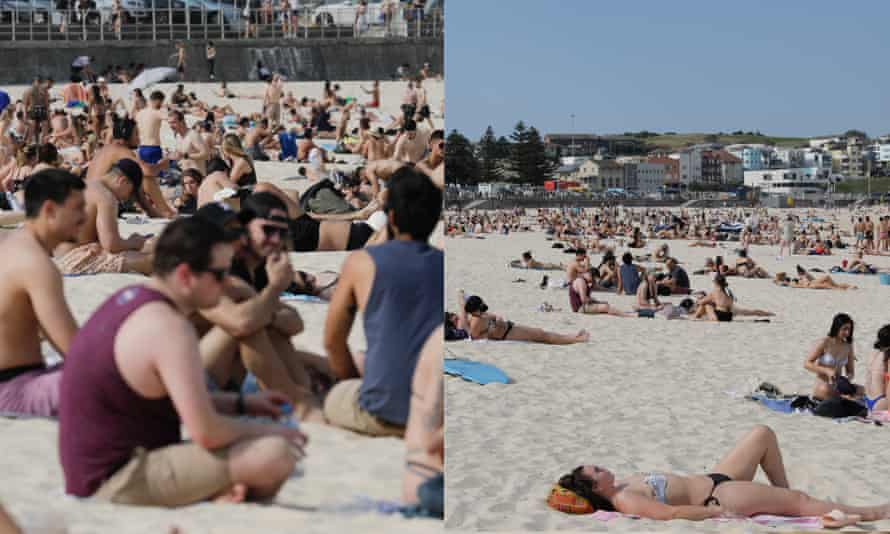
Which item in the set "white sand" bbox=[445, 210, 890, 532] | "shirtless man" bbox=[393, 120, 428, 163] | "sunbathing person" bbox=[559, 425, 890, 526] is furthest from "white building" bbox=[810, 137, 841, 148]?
"shirtless man" bbox=[393, 120, 428, 163]

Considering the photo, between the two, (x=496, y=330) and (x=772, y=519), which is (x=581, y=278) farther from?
(x=772, y=519)

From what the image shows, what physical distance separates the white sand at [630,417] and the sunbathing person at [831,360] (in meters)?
0.36

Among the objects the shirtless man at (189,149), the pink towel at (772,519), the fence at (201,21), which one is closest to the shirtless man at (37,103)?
the fence at (201,21)

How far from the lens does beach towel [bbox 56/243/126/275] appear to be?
12.0 ft

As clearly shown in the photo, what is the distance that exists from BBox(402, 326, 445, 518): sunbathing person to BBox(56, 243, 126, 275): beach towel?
3.23 feet

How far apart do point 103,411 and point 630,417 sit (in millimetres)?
5262

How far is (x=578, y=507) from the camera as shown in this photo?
536cm

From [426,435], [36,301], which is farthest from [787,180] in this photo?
[36,301]

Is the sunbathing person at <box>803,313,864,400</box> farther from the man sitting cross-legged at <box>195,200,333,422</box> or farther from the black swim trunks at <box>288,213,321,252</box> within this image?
the man sitting cross-legged at <box>195,200,333,422</box>

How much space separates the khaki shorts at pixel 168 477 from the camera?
136 inches

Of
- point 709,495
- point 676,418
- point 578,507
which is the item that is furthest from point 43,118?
point 676,418

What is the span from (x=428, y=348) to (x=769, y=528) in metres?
2.13

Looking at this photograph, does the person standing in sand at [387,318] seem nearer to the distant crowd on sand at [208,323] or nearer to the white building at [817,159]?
the distant crowd on sand at [208,323]

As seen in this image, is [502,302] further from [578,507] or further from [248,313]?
[248,313]
